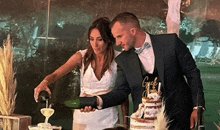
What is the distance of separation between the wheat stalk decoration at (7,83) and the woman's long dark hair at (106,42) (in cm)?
98

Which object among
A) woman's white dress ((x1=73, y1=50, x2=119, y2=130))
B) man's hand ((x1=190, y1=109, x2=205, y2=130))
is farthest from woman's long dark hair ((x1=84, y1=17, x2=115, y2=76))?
man's hand ((x1=190, y1=109, x2=205, y2=130))

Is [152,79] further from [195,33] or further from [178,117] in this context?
[195,33]

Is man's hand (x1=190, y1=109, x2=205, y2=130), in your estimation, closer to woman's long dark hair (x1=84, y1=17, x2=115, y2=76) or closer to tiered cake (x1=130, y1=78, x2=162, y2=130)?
tiered cake (x1=130, y1=78, x2=162, y2=130)

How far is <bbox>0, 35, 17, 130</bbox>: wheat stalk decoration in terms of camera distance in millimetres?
4441

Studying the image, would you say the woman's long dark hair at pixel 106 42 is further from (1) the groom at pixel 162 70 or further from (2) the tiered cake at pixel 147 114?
(2) the tiered cake at pixel 147 114

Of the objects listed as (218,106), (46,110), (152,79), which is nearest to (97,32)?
(152,79)

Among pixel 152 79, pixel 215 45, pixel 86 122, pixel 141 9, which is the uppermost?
pixel 141 9

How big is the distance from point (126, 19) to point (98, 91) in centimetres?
76

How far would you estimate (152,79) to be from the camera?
3541mm

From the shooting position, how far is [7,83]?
178 inches

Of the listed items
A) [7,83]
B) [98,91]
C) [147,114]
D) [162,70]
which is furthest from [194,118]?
[7,83]

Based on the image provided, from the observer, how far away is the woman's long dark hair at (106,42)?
3.96 meters

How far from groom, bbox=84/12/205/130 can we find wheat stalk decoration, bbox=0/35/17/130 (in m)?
1.35

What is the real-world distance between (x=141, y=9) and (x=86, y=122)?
1265 mm
